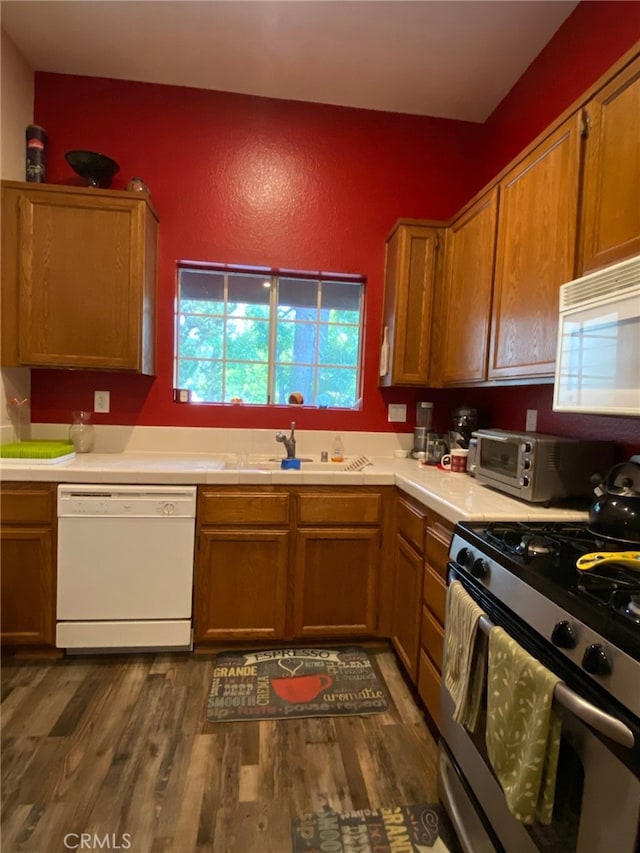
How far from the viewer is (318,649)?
2.25m

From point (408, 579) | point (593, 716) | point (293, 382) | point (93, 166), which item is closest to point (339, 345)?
point (293, 382)

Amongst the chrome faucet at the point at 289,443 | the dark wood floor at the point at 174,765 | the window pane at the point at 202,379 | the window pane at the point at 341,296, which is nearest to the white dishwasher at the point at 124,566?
the dark wood floor at the point at 174,765

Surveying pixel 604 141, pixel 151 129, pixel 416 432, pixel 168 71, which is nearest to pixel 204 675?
pixel 416 432

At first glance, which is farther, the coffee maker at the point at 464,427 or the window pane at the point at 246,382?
the window pane at the point at 246,382

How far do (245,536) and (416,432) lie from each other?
1255mm

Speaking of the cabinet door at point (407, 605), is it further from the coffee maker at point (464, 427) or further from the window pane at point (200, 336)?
the window pane at point (200, 336)

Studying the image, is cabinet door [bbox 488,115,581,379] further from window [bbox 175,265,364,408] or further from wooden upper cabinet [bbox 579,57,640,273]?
window [bbox 175,265,364,408]

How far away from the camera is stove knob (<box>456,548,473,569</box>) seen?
1.31m

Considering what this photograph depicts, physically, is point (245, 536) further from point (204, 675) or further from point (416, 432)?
point (416, 432)

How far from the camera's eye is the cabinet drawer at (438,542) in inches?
63.7

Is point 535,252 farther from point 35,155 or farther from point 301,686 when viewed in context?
point 35,155

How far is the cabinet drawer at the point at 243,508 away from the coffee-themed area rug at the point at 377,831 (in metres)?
1.12

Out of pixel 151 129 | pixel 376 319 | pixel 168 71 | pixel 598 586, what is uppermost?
pixel 168 71

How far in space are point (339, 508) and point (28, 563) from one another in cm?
147
